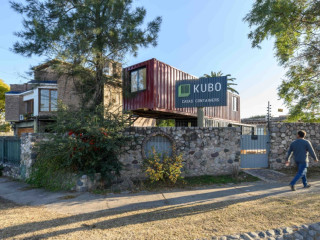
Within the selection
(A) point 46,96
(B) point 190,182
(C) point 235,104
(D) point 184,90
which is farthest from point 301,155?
(A) point 46,96

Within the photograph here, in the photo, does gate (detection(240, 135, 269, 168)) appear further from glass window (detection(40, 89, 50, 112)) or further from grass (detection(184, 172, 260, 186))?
glass window (detection(40, 89, 50, 112))

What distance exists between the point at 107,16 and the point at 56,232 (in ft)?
33.5

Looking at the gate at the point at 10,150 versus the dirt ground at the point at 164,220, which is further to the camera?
the gate at the point at 10,150

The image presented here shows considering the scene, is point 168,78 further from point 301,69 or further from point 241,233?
point 241,233

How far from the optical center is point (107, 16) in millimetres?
10797

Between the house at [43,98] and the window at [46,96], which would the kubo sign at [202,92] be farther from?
the window at [46,96]

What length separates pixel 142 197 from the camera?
5.73 metres

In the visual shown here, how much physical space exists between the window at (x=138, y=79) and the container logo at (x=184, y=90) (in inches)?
98.1

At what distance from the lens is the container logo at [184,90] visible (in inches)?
407

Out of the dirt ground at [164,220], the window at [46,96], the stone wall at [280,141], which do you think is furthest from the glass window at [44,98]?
the stone wall at [280,141]

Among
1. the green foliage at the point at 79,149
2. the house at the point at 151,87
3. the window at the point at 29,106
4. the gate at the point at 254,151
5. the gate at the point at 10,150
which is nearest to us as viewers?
the green foliage at the point at 79,149

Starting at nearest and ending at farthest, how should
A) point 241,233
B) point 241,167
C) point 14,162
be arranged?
1. point 241,233
2. point 241,167
3. point 14,162

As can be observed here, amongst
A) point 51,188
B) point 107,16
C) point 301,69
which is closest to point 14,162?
point 51,188

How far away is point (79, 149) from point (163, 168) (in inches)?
108
